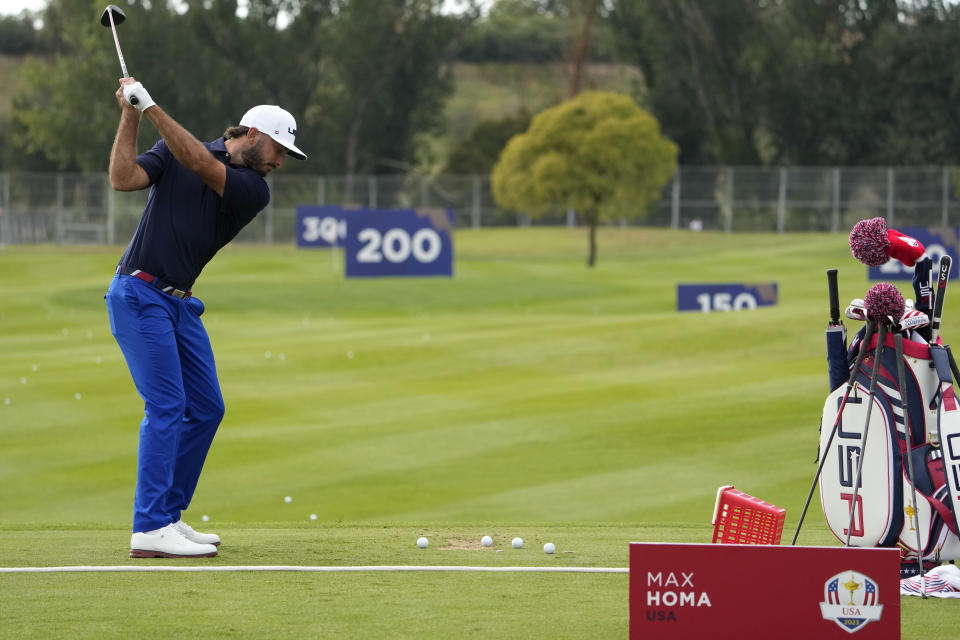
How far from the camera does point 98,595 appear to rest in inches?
212

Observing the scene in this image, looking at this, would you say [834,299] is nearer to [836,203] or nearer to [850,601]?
[850,601]

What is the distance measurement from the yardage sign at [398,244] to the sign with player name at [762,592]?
2271cm

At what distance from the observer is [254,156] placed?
253 inches

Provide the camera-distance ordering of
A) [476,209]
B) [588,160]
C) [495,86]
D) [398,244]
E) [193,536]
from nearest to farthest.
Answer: [193,536], [398,244], [588,160], [476,209], [495,86]

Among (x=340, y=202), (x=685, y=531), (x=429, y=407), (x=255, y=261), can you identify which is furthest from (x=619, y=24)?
(x=685, y=531)

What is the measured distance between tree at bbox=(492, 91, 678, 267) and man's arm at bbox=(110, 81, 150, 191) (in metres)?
37.7

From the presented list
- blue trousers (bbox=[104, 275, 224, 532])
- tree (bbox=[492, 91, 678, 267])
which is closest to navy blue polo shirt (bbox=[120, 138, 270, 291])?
blue trousers (bbox=[104, 275, 224, 532])

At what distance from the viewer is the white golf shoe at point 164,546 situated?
6242 millimetres

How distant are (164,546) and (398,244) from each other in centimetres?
2181

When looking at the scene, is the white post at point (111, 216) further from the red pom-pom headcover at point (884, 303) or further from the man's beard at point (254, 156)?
the red pom-pom headcover at point (884, 303)

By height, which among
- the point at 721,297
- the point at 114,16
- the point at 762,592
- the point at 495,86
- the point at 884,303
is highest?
the point at 495,86

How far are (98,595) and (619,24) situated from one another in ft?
226

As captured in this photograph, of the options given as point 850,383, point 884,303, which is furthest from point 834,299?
point 850,383

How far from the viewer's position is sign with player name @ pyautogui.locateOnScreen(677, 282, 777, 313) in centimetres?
2688
